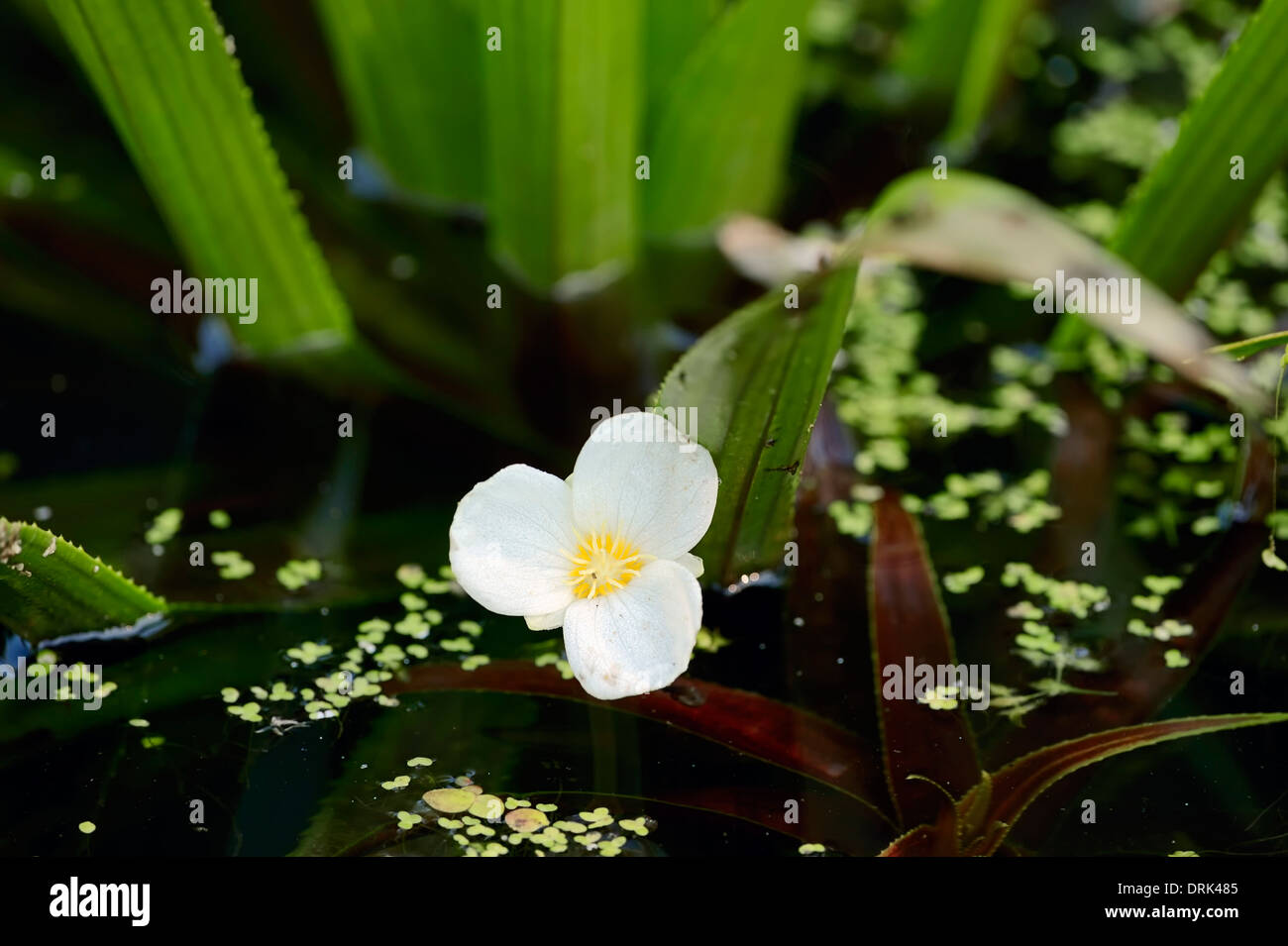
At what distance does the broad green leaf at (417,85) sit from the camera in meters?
1.91

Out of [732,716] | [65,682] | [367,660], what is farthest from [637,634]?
[65,682]

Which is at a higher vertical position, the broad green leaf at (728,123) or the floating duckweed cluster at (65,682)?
the broad green leaf at (728,123)

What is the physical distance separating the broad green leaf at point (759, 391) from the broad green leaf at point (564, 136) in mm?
603

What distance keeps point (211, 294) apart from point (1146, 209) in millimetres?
1348

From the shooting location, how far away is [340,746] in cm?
136

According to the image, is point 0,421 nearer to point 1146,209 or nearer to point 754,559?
point 754,559

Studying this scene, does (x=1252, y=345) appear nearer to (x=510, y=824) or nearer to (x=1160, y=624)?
(x=1160, y=624)

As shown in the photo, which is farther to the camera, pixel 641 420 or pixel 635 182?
pixel 635 182

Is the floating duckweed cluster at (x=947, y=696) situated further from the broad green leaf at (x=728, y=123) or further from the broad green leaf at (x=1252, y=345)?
the broad green leaf at (x=728, y=123)

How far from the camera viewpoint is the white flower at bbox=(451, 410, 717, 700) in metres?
1.23

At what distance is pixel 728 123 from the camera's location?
6.40 feet

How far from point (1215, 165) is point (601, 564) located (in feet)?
3.45

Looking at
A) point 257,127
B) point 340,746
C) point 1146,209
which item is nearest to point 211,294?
point 257,127

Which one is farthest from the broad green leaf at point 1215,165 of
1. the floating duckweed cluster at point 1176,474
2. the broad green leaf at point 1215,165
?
the floating duckweed cluster at point 1176,474
